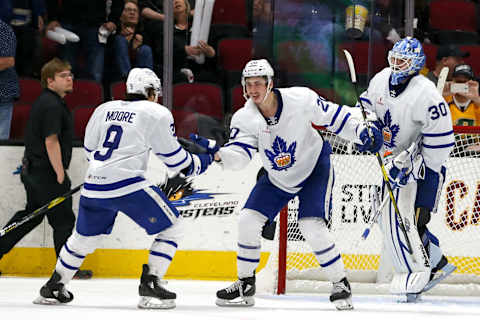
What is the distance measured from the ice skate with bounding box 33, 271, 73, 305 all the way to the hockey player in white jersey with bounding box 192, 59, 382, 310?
0.80m

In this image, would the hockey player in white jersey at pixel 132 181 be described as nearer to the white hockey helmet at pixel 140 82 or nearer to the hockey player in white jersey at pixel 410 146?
the white hockey helmet at pixel 140 82

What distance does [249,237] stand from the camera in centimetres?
414

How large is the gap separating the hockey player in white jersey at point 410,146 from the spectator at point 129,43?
6.49 ft

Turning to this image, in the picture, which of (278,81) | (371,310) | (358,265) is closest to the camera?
(371,310)

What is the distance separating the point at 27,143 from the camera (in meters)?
5.39

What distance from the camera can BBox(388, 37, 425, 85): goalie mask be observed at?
4223mm

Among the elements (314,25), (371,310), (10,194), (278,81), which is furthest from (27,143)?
(371,310)

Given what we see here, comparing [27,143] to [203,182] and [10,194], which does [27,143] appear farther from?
[203,182]

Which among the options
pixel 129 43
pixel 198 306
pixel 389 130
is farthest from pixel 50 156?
pixel 389 130

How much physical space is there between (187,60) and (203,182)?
89 cm

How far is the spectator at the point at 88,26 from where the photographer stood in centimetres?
600

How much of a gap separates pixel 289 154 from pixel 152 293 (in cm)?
90

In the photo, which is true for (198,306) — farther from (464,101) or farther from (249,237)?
(464,101)

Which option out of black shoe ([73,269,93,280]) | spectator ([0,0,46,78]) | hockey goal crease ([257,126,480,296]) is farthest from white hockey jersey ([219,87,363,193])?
spectator ([0,0,46,78])
